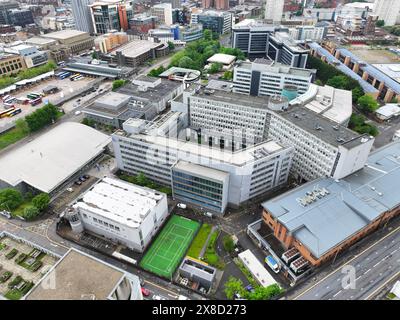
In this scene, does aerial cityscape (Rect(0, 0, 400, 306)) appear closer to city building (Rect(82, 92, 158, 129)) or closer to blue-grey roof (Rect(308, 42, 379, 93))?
city building (Rect(82, 92, 158, 129))

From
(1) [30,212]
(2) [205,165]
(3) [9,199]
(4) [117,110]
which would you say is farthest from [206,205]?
(4) [117,110]

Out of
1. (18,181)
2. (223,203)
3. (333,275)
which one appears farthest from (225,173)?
(18,181)

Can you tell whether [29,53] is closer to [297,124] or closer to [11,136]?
[11,136]

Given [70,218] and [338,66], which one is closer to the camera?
[70,218]

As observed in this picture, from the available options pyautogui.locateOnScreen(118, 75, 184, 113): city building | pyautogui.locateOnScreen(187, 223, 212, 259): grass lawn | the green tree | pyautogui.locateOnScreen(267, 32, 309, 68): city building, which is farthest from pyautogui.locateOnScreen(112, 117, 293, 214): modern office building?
pyautogui.locateOnScreen(267, 32, 309, 68): city building

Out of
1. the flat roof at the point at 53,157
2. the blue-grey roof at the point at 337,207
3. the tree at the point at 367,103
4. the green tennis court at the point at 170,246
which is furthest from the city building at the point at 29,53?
the tree at the point at 367,103

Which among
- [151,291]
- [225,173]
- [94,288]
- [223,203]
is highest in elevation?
[94,288]

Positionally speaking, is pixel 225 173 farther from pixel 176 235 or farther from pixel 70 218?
pixel 70 218
